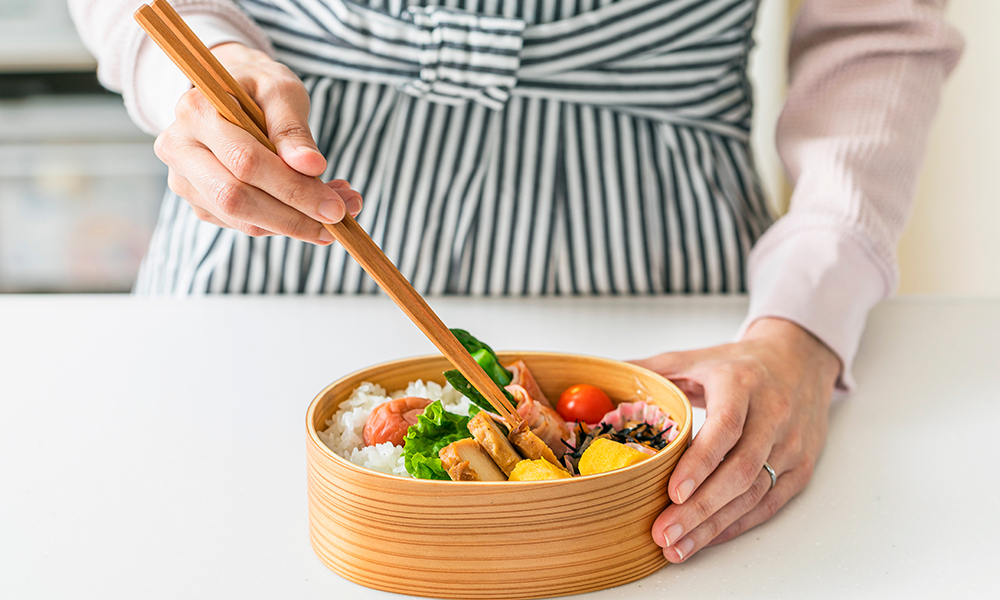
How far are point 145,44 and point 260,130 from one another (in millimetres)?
505

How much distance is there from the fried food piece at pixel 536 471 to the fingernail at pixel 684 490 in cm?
9

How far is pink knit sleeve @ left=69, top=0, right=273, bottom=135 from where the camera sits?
95cm

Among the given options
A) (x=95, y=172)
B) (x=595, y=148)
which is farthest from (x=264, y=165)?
(x=95, y=172)

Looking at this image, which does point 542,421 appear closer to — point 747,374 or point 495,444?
point 495,444

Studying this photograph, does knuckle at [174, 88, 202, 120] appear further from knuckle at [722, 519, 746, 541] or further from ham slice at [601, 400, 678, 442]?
knuckle at [722, 519, 746, 541]

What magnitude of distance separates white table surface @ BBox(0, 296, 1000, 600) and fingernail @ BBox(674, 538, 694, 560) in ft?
0.06

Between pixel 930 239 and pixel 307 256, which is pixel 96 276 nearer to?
pixel 307 256

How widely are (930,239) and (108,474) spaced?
2126mm

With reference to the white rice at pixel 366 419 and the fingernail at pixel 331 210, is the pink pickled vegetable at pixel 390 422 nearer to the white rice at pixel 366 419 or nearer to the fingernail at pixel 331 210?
the white rice at pixel 366 419

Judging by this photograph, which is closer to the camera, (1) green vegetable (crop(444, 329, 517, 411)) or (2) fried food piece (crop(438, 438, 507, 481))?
(2) fried food piece (crop(438, 438, 507, 481))

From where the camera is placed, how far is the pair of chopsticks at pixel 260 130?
0.50 metres

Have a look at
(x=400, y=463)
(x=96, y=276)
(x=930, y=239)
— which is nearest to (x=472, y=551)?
(x=400, y=463)

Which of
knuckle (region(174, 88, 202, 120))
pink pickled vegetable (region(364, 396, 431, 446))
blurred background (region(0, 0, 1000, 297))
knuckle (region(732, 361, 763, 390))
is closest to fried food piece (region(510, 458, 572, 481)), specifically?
pink pickled vegetable (region(364, 396, 431, 446))

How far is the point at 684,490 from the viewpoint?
605 millimetres
